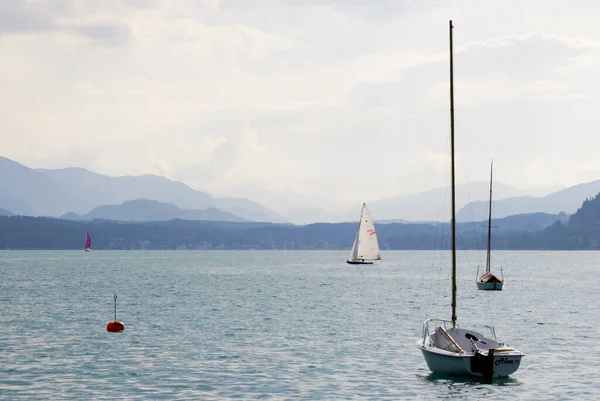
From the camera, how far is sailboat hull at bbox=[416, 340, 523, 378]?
43.7 meters

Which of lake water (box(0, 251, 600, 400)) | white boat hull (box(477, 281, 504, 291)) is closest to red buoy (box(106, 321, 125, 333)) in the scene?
lake water (box(0, 251, 600, 400))

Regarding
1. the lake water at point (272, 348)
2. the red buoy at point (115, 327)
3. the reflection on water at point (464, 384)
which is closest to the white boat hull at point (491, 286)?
the lake water at point (272, 348)

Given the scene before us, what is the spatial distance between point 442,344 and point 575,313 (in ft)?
166

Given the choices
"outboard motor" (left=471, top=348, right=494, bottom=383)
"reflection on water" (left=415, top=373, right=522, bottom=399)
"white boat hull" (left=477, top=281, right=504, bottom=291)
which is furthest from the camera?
"white boat hull" (left=477, top=281, right=504, bottom=291)

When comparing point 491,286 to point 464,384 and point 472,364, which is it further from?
point 472,364

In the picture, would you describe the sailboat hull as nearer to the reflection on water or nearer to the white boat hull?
the reflection on water

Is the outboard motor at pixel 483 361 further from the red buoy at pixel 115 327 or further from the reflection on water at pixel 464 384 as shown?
the red buoy at pixel 115 327

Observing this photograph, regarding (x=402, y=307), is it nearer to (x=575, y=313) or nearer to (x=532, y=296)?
(x=575, y=313)

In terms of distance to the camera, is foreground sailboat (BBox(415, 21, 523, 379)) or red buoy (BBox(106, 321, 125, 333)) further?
red buoy (BBox(106, 321, 125, 333))

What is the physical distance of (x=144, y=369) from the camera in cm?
4931

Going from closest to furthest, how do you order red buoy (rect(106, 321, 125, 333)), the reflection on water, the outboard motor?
the reflection on water → the outboard motor → red buoy (rect(106, 321, 125, 333))

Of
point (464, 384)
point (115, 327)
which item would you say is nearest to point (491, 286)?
point (115, 327)

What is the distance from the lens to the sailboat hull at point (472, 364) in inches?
1720

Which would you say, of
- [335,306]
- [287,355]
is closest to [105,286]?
[335,306]
